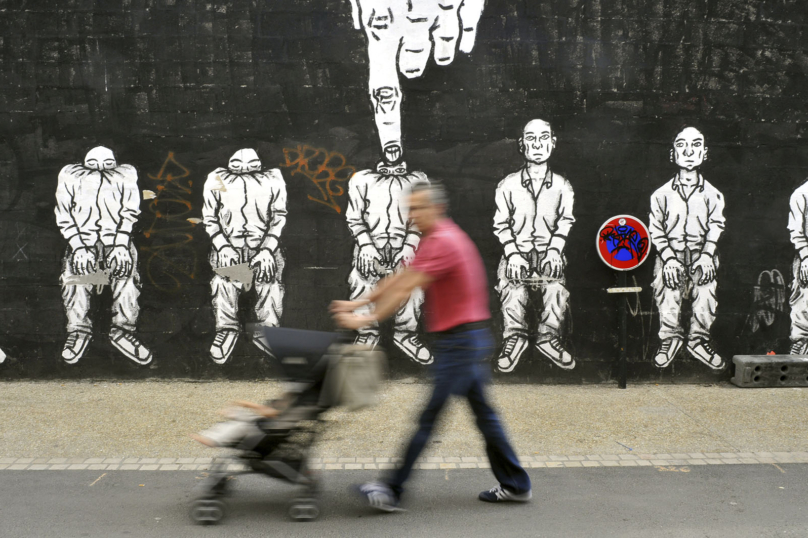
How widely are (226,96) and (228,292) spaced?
6.89 feet

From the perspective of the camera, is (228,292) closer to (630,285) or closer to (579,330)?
(579,330)

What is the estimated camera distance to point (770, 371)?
739cm

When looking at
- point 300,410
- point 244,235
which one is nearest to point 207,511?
point 300,410

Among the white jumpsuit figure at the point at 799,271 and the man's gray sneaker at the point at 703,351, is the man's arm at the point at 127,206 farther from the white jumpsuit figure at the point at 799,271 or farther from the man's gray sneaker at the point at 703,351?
the white jumpsuit figure at the point at 799,271

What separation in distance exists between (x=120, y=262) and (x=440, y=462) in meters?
4.37

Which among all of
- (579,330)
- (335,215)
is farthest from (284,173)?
(579,330)

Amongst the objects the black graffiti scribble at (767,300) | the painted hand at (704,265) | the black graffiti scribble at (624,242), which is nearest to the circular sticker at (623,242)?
the black graffiti scribble at (624,242)

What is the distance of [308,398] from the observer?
392cm

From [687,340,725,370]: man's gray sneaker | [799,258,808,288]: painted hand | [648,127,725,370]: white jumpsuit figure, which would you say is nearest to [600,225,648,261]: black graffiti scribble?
[648,127,725,370]: white jumpsuit figure

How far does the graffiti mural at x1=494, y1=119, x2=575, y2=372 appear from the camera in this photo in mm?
7355

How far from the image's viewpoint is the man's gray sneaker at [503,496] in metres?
4.29

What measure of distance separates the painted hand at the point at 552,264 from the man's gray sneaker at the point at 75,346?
5.02m

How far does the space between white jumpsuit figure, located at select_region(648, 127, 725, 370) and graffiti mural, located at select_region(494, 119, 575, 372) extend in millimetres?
1040

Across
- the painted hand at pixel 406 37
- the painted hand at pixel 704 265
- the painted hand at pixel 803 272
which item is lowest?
the painted hand at pixel 803 272
